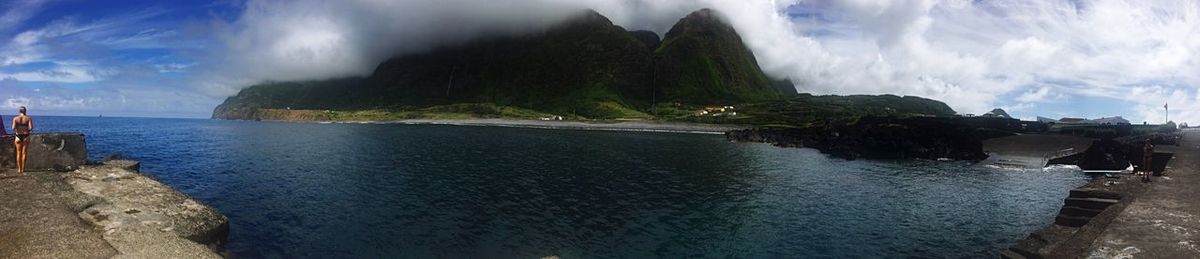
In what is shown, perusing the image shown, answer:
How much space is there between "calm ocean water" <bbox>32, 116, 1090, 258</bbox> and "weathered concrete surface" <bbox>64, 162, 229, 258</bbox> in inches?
90.5

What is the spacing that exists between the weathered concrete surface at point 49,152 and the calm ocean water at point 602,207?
7992 millimetres

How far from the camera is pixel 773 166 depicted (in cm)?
7494

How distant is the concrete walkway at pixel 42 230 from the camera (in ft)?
53.3

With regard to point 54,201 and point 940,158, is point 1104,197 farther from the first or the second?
point 940,158

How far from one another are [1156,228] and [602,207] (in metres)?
28.2

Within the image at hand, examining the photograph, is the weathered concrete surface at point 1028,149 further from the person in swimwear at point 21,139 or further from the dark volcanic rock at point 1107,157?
the person in swimwear at point 21,139

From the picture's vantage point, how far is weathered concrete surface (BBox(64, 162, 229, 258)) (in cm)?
1894

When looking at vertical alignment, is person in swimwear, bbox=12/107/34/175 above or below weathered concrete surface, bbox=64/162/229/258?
above

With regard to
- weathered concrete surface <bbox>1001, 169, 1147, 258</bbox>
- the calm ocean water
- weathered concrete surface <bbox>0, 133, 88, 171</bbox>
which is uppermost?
weathered concrete surface <bbox>0, 133, 88, 171</bbox>

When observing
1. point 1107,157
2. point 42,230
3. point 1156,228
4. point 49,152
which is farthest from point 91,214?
point 1107,157

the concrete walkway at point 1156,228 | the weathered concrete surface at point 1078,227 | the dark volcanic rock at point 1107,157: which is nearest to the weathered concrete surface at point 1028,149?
the dark volcanic rock at point 1107,157

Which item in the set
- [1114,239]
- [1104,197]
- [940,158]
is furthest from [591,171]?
[940,158]

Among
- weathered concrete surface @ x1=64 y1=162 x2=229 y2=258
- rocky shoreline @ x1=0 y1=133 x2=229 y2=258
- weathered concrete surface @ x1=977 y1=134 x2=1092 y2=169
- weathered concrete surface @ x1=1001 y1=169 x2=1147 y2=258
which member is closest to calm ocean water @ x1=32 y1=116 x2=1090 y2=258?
weathered concrete surface @ x1=64 y1=162 x2=229 y2=258

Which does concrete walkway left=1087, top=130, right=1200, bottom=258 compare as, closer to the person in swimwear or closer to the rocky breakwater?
the person in swimwear
